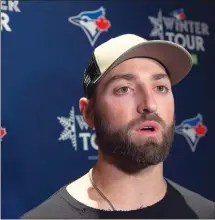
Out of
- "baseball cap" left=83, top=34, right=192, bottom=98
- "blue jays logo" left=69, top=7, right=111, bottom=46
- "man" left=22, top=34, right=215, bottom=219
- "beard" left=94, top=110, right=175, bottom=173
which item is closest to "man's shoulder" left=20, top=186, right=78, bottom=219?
"man" left=22, top=34, right=215, bottom=219

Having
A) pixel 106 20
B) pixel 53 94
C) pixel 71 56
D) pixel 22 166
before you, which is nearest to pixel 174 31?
pixel 106 20

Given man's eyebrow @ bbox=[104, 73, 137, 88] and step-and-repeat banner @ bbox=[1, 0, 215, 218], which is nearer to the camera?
man's eyebrow @ bbox=[104, 73, 137, 88]

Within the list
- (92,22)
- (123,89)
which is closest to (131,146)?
(123,89)

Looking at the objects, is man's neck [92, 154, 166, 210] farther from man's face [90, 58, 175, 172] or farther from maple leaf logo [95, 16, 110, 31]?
maple leaf logo [95, 16, 110, 31]

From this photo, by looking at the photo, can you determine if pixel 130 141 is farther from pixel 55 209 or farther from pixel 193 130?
pixel 193 130

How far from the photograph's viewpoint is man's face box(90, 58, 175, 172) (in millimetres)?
769

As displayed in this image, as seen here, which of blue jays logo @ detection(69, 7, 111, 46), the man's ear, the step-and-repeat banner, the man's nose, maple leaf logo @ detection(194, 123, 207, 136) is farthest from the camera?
maple leaf logo @ detection(194, 123, 207, 136)

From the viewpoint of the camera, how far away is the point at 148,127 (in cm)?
77

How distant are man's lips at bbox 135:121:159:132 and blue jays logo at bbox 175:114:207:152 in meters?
0.67

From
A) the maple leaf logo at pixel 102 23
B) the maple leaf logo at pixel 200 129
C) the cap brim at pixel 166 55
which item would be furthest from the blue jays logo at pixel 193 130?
the cap brim at pixel 166 55

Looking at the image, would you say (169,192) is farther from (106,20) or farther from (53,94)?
(106,20)

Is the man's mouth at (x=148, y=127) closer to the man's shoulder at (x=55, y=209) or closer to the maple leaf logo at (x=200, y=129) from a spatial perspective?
the man's shoulder at (x=55, y=209)

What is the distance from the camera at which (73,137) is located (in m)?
1.30

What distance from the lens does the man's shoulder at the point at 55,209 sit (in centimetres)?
77
